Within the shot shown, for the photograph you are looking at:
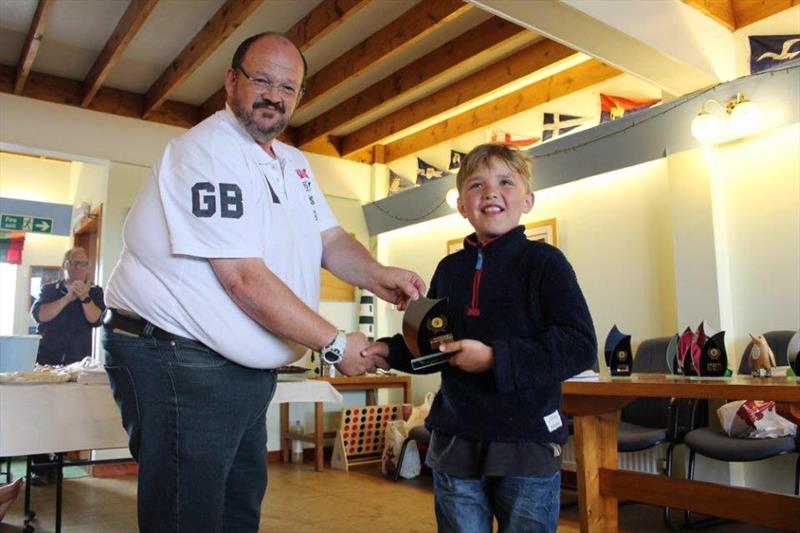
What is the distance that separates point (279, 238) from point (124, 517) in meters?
2.80

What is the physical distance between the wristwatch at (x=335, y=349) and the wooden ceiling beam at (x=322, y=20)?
2592 millimetres

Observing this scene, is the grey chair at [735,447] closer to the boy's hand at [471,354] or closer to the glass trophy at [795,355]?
the glass trophy at [795,355]

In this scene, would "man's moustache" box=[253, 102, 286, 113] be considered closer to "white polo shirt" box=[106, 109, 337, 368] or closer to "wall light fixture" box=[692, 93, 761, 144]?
"white polo shirt" box=[106, 109, 337, 368]

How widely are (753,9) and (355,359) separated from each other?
11.4 ft

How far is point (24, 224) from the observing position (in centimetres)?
588

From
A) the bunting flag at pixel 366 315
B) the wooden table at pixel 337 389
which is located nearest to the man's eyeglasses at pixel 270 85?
the wooden table at pixel 337 389

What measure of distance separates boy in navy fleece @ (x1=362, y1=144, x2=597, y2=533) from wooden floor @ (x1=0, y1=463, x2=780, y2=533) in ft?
6.49

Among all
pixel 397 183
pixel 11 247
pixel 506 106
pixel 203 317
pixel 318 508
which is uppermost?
pixel 506 106

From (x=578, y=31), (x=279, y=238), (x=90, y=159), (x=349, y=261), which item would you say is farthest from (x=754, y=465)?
(x=90, y=159)

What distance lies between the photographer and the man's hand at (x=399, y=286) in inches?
Answer: 54.6

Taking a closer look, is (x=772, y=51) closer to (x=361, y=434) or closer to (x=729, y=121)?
(x=729, y=121)

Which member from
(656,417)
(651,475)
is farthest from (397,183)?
(651,475)

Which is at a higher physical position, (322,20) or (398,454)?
(322,20)

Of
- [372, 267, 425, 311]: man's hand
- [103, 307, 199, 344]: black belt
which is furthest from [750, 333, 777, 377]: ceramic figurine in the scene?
[103, 307, 199, 344]: black belt
